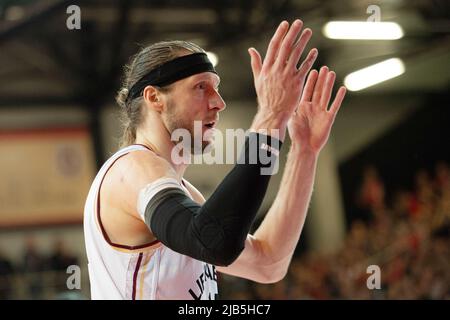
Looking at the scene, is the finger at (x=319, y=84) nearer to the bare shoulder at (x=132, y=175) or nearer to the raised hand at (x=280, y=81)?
the raised hand at (x=280, y=81)

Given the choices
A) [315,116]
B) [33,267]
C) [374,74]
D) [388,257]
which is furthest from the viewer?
[374,74]

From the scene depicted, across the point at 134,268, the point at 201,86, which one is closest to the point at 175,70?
the point at 201,86

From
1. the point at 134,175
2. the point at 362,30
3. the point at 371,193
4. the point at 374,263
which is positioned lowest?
the point at 374,263

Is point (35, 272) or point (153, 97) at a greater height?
point (153, 97)

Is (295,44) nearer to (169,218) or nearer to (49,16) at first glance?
(169,218)

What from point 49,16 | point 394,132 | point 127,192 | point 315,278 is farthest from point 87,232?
point 394,132

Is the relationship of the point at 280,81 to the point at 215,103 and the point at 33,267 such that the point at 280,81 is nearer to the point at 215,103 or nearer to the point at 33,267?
the point at 215,103

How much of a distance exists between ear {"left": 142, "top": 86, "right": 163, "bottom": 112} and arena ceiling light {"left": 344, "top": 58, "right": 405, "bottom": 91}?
39.8 feet

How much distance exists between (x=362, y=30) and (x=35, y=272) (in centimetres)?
712

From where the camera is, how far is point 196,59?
2.48 m

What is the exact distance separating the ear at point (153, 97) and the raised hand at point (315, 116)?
48cm

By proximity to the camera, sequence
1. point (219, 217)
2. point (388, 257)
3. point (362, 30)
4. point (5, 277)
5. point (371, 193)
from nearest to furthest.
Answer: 1. point (219, 217)
2. point (5, 277)
3. point (388, 257)
4. point (362, 30)
5. point (371, 193)

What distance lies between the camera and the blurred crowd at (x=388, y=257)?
37.9 ft

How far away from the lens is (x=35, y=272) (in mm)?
12352
